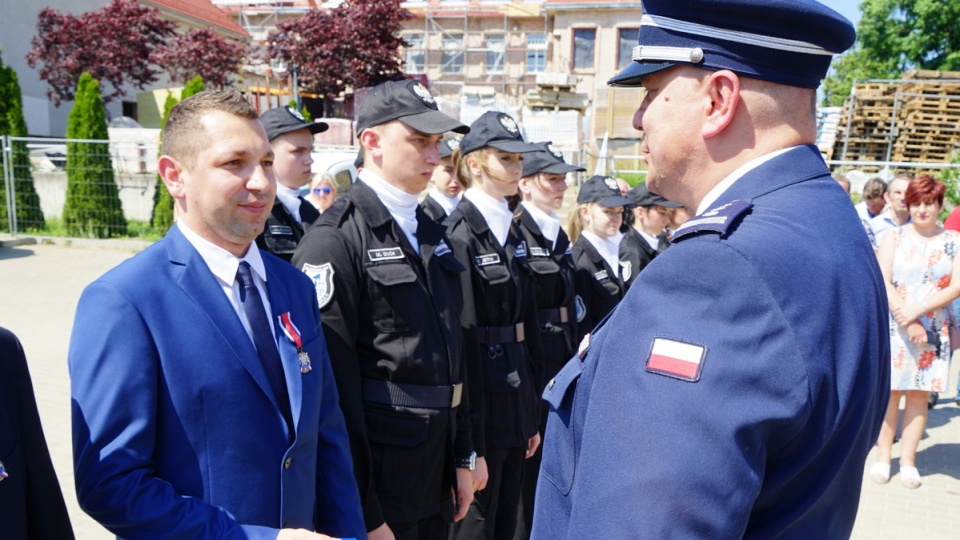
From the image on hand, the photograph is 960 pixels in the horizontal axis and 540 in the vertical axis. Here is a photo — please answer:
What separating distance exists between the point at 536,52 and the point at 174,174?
36.4m

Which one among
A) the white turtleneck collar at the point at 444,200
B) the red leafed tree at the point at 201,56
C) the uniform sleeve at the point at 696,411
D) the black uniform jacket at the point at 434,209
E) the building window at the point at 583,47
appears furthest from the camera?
the building window at the point at 583,47

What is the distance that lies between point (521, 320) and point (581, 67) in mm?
33039

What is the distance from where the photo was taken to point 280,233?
4535 mm

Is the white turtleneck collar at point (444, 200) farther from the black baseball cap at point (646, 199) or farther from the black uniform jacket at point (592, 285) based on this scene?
the black baseball cap at point (646, 199)

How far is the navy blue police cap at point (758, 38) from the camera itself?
1326 millimetres

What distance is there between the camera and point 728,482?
1112 millimetres

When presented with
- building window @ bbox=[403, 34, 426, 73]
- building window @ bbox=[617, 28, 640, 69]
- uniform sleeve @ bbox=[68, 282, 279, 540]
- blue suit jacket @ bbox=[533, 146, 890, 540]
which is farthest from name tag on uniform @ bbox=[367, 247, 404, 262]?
building window @ bbox=[403, 34, 426, 73]

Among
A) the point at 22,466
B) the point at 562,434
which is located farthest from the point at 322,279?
the point at 562,434

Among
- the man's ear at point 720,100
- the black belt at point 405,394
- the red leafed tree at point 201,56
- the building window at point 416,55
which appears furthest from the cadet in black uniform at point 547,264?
the building window at point 416,55

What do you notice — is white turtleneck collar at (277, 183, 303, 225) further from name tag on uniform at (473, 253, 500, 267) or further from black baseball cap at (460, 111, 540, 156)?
name tag on uniform at (473, 253, 500, 267)

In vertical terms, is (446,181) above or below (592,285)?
above

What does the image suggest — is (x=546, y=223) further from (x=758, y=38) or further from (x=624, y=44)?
(x=624, y=44)

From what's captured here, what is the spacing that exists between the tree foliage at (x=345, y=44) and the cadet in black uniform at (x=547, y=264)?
2172 centimetres

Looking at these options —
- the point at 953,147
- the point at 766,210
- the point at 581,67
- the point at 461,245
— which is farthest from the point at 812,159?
the point at 581,67
